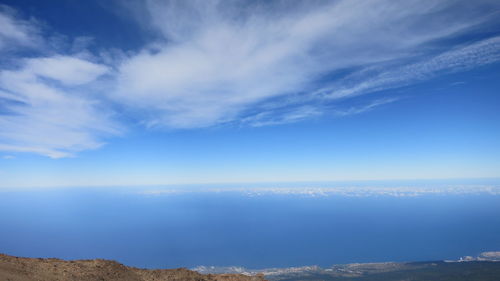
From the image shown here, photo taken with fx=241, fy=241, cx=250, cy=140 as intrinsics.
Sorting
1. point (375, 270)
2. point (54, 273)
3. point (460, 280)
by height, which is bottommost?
point (375, 270)

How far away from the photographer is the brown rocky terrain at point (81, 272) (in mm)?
20703

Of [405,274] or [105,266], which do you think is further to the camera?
[405,274]

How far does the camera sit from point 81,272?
23.3 m

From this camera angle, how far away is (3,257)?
75.7ft


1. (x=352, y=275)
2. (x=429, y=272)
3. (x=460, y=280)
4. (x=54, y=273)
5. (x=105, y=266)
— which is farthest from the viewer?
(x=352, y=275)

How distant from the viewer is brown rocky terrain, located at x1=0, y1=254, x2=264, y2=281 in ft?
67.9

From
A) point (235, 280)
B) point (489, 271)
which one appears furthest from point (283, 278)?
point (235, 280)

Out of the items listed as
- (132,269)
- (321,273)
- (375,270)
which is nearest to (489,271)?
(375,270)

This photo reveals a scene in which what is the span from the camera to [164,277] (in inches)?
1064

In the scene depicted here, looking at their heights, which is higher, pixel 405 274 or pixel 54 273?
pixel 54 273

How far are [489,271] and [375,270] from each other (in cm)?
6844

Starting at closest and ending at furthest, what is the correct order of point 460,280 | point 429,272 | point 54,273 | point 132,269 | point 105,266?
point 54,273, point 105,266, point 132,269, point 460,280, point 429,272

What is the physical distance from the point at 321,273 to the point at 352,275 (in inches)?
879

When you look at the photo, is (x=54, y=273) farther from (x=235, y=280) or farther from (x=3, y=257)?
(x=235, y=280)
